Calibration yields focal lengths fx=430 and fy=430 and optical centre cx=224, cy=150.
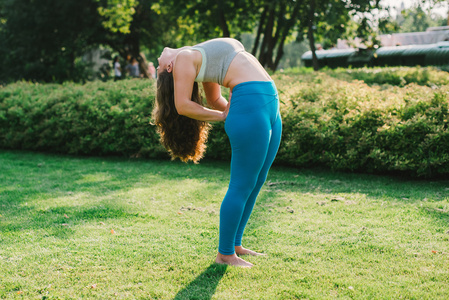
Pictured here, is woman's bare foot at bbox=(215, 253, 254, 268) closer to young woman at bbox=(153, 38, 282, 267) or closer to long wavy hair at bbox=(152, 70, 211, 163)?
young woman at bbox=(153, 38, 282, 267)

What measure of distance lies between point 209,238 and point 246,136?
137 centimetres

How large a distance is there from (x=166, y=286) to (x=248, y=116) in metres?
1.28

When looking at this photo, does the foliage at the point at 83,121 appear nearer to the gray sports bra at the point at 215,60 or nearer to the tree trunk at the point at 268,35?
the gray sports bra at the point at 215,60

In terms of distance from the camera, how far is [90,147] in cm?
796

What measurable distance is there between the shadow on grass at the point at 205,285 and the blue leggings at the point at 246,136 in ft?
0.89

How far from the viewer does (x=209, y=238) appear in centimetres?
388

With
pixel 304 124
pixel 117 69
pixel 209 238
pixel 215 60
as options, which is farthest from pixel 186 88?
pixel 117 69

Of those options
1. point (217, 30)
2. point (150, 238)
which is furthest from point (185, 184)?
point (217, 30)

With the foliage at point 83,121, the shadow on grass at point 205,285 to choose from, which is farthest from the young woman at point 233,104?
the foliage at point 83,121

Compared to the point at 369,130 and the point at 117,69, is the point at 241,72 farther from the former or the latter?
the point at 117,69

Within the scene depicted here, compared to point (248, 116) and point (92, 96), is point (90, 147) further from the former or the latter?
point (248, 116)

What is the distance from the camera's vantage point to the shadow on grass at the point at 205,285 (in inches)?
110

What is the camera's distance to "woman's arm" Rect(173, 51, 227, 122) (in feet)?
9.52

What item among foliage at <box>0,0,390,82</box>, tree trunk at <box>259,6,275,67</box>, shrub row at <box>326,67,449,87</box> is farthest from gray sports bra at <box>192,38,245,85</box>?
tree trunk at <box>259,6,275,67</box>
